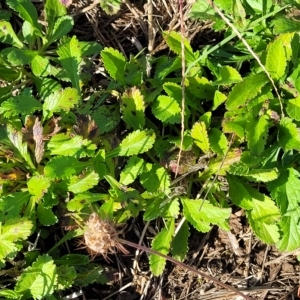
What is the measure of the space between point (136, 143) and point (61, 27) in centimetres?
69

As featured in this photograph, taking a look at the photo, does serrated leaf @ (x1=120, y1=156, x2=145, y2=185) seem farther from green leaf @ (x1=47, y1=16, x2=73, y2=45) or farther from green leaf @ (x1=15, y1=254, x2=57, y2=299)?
green leaf @ (x1=47, y1=16, x2=73, y2=45)

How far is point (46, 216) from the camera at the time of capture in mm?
2418

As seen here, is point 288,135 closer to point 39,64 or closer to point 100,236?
point 100,236

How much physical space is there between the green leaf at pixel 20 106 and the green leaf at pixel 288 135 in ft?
3.61

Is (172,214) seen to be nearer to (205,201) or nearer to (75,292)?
(205,201)

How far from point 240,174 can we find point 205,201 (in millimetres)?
200

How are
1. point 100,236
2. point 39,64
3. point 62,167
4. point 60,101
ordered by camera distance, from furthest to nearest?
point 39,64 < point 60,101 < point 62,167 < point 100,236

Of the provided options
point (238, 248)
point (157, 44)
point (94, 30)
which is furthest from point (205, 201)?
point (94, 30)

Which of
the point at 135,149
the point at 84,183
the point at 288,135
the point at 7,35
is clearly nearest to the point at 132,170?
the point at 135,149

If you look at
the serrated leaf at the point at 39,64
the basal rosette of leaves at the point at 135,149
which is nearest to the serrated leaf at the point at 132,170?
the basal rosette of leaves at the point at 135,149

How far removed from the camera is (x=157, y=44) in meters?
2.79

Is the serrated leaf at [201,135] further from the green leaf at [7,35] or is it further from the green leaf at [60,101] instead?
the green leaf at [7,35]

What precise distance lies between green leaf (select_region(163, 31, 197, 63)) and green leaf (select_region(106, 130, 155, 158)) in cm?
42

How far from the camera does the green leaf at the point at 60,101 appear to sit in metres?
2.43
